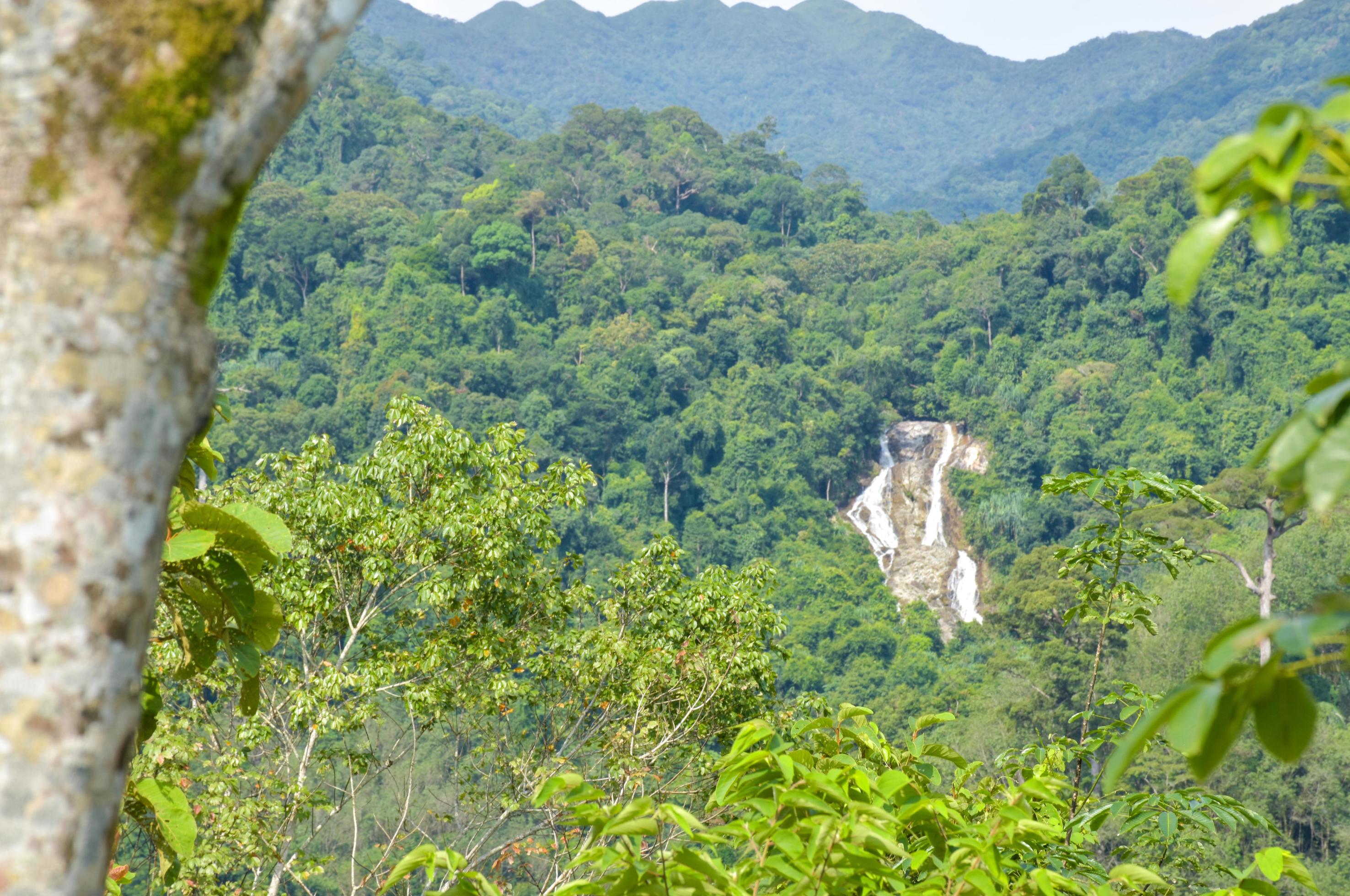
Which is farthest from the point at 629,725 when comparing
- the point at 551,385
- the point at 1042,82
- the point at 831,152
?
the point at 1042,82

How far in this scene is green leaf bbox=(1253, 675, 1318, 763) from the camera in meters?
0.62

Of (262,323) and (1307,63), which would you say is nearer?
(262,323)

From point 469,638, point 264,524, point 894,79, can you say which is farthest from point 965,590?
point 894,79

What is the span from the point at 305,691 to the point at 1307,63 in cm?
10880

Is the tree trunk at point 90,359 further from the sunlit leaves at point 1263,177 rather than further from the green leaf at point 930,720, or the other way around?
the green leaf at point 930,720

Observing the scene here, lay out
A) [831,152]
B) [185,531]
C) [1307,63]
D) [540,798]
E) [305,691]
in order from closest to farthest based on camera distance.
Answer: [540,798] → [185,531] → [305,691] → [1307,63] → [831,152]

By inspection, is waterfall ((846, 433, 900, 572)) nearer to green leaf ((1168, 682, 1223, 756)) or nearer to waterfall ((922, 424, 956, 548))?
waterfall ((922, 424, 956, 548))

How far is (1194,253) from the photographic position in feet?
2.04

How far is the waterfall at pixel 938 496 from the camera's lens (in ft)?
114

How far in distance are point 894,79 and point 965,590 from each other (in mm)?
143047

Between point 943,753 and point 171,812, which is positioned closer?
point 171,812

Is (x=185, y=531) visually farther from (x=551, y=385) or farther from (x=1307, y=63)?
(x=1307, y=63)

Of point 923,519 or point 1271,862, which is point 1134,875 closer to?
point 1271,862

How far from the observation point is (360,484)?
671 cm
